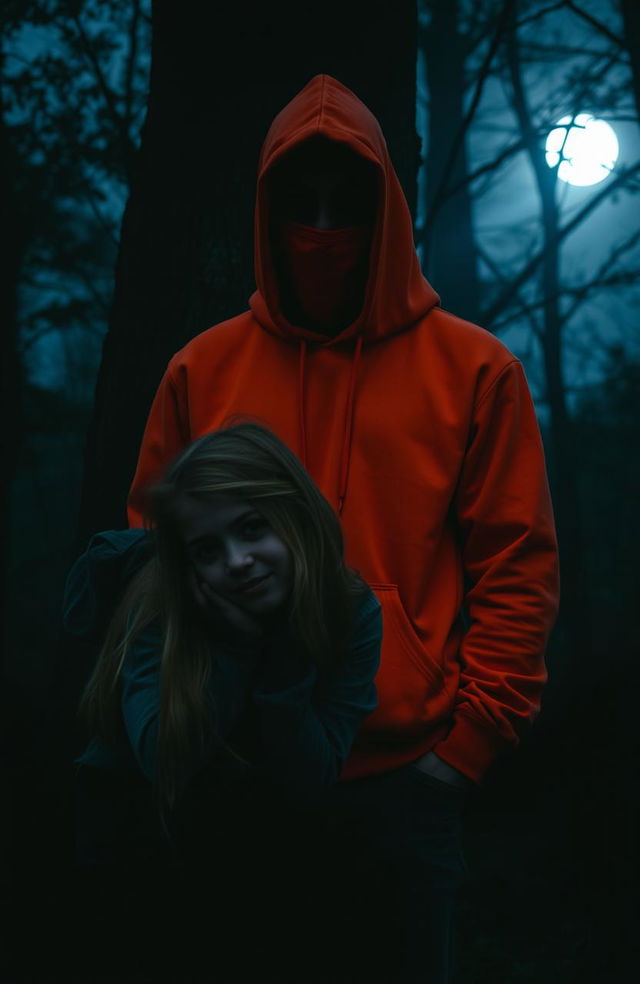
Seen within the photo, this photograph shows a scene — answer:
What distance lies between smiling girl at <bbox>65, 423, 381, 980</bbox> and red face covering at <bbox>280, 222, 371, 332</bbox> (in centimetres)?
58

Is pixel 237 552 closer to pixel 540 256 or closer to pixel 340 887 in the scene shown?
pixel 340 887

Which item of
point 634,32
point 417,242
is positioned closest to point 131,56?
point 417,242

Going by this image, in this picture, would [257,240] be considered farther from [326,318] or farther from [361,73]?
[361,73]

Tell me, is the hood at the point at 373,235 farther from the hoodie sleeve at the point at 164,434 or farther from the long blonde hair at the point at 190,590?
the long blonde hair at the point at 190,590

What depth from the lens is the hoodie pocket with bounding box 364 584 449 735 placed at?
2.10 metres

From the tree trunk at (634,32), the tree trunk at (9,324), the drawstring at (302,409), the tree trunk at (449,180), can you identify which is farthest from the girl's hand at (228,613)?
the tree trunk at (449,180)

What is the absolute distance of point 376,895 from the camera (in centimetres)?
212

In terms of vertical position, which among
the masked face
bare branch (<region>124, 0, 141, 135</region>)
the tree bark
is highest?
bare branch (<region>124, 0, 141, 135</region>)

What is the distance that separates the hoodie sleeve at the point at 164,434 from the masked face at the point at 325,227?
389mm

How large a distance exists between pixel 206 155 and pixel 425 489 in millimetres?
1739

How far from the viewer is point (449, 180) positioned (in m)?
9.93

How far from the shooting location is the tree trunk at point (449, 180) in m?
9.03

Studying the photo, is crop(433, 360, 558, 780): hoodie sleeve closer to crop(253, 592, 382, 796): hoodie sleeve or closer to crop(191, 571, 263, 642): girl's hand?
crop(253, 592, 382, 796): hoodie sleeve

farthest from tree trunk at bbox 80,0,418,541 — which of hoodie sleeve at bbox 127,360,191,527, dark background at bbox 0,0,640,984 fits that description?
hoodie sleeve at bbox 127,360,191,527
